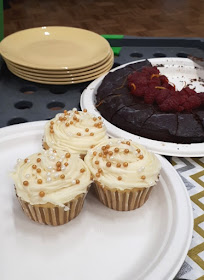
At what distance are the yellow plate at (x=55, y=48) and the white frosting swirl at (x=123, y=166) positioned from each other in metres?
0.48

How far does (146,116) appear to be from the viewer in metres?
1.05

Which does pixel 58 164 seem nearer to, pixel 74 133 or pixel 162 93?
pixel 74 133

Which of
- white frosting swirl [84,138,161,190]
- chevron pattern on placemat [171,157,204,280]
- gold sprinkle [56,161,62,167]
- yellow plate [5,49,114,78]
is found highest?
gold sprinkle [56,161,62,167]

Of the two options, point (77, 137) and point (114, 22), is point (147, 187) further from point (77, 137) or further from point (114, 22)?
point (114, 22)

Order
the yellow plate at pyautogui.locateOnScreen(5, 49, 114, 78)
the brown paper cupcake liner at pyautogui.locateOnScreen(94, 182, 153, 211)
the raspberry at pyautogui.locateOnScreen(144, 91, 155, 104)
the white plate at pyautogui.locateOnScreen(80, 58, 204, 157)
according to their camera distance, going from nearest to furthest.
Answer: the brown paper cupcake liner at pyautogui.locateOnScreen(94, 182, 153, 211) → the white plate at pyautogui.locateOnScreen(80, 58, 204, 157) → the raspberry at pyautogui.locateOnScreen(144, 91, 155, 104) → the yellow plate at pyautogui.locateOnScreen(5, 49, 114, 78)

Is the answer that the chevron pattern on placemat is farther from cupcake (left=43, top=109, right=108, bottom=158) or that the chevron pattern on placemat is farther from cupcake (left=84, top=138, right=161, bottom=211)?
cupcake (left=43, top=109, right=108, bottom=158)

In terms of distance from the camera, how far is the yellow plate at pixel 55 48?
4.10 feet

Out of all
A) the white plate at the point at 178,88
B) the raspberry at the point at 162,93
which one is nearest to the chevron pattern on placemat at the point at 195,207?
the white plate at the point at 178,88

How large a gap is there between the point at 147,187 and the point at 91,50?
29.4 inches

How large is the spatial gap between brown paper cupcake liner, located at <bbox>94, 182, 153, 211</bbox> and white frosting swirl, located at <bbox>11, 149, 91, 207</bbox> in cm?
5

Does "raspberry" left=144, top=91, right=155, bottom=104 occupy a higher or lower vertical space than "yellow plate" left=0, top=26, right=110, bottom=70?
lower

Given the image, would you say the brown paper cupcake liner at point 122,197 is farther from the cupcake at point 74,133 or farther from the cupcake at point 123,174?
the cupcake at point 74,133

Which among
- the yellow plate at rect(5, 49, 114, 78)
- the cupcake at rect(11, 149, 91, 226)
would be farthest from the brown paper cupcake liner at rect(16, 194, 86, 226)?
the yellow plate at rect(5, 49, 114, 78)

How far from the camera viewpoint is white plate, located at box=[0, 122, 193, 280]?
696 mm
